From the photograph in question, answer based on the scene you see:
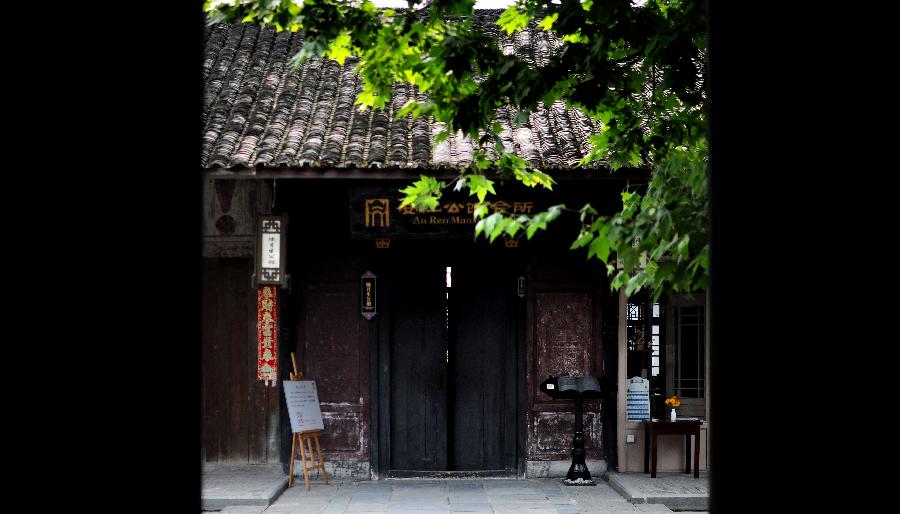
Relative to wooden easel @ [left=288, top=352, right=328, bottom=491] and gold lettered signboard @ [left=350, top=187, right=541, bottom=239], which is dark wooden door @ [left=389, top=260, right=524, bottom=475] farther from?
wooden easel @ [left=288, top=352, right=328, bottom=491]

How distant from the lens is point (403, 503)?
9.37m

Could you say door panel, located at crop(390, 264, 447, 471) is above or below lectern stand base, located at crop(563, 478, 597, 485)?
above

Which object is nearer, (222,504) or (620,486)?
(222,504)

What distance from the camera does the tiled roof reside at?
9.75 m

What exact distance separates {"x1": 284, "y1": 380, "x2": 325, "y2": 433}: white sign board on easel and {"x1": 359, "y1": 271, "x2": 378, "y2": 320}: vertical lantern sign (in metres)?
1.00

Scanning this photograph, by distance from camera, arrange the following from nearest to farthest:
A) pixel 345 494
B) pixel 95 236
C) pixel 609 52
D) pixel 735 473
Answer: pixel 95 236
pixel 735 473
pixel 609 52
pixel 345 494

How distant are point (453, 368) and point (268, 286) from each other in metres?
2.33

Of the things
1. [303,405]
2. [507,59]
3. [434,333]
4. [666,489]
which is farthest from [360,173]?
[666,489]

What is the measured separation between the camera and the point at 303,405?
10219 millimetres

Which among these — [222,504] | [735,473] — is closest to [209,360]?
[222,504]

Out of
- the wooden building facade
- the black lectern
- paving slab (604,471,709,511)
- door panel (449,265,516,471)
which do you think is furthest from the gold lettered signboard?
paving slab (604,471,709,511)

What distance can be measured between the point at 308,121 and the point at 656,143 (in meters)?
5.58

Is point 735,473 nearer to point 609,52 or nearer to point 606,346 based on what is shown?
point 609,52

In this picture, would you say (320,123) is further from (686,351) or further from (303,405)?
(686,351)
